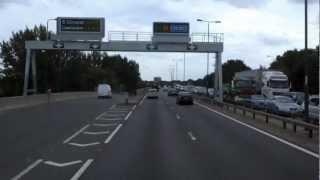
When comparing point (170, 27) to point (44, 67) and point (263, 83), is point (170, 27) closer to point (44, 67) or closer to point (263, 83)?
point (263, 83)

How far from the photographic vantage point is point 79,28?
62906mm

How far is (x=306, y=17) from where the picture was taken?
30.0m

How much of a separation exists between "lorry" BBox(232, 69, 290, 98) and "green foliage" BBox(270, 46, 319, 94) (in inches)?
229

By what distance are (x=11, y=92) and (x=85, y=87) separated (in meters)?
36.9

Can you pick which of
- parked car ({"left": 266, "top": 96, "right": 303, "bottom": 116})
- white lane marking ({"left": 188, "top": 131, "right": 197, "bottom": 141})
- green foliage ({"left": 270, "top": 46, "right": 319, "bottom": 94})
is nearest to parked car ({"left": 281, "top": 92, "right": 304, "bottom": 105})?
parked car ({"left": 266, "top": 96, "right": 303, "bottom": 116})

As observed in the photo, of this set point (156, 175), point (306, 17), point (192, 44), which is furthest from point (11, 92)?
point (156, 175)

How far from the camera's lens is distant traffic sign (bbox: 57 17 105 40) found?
2472 inches

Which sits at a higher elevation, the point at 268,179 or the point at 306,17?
the point at 306,17

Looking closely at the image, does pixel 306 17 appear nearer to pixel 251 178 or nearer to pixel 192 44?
pixel 251 178

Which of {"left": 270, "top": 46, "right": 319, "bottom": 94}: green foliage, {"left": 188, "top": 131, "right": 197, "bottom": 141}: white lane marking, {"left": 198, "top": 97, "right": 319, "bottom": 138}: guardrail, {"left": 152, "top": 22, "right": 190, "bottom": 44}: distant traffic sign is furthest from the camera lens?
{"left": 270, "top": 46, "right": 319, "bottom": 94}: green foliage

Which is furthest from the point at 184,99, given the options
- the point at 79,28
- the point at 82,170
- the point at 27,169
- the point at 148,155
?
the point at 82,170

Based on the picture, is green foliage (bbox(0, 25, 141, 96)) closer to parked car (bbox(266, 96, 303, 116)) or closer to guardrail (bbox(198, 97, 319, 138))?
guardrail (bbox(198, 97, 319, 138))

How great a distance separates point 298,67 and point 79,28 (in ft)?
199

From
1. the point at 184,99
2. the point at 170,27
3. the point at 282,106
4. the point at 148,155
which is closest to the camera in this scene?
the point at 148,155
